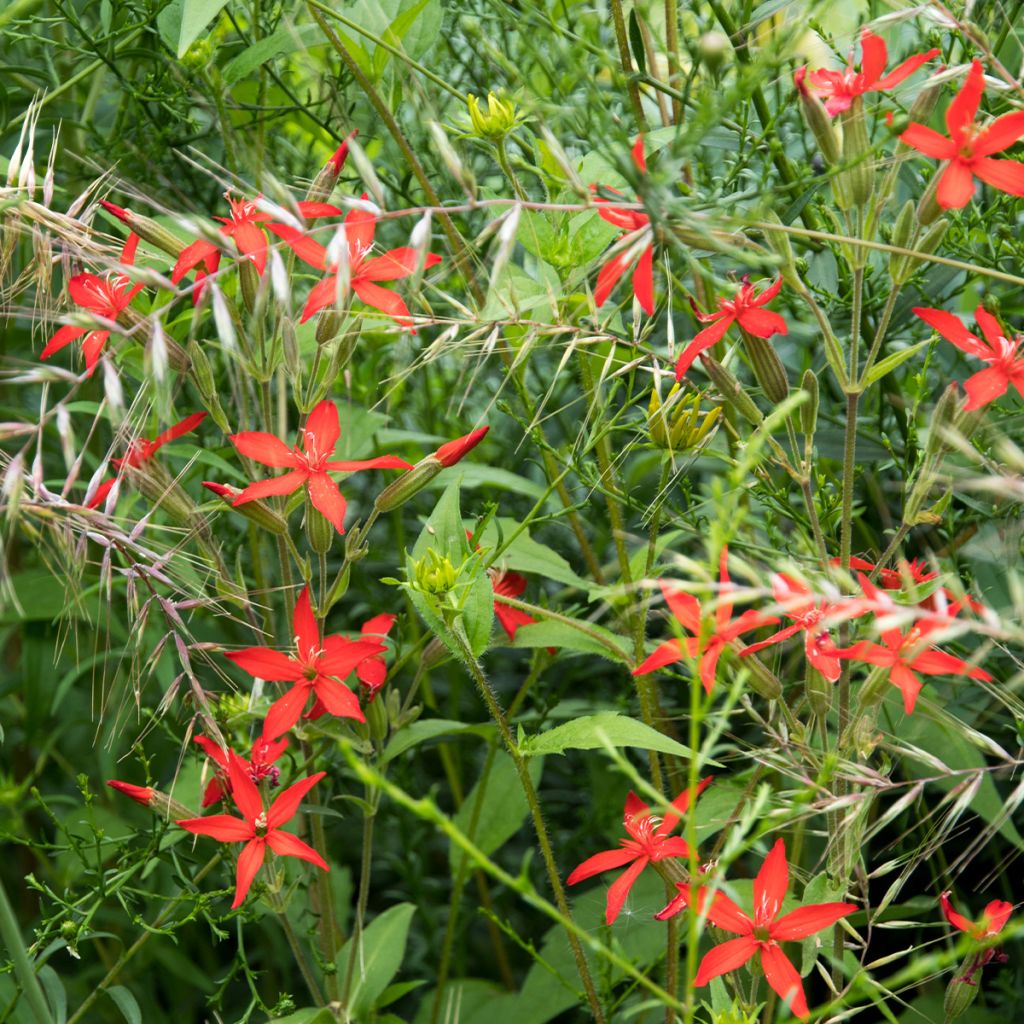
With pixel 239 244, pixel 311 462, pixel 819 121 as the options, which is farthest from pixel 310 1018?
pixel 819 121

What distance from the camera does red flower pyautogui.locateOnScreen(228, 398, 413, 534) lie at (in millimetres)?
579

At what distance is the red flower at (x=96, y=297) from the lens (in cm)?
60

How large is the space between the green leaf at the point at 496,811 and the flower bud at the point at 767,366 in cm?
33

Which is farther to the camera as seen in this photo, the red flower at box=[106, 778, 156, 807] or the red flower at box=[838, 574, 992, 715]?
the red flower at box=[106, 778, 156, 807]

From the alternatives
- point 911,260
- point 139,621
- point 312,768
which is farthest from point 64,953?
point 911,260

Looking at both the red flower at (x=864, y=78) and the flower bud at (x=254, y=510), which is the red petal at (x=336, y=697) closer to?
the flower bud at (x=254, y=510)

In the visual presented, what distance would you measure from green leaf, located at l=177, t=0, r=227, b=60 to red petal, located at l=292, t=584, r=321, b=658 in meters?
0.28

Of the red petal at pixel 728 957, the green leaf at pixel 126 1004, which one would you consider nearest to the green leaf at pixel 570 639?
the red petal at pixel 728 957

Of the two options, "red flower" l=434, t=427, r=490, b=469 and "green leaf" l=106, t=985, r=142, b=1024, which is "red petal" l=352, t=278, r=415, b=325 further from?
"green leaf" l=106, t=985, r=142, b=1024

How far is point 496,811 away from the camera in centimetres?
86

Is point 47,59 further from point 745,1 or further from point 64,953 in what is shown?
point 64,953

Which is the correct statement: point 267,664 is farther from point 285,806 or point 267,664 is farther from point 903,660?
point 903,660

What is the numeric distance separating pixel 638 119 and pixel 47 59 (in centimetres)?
49

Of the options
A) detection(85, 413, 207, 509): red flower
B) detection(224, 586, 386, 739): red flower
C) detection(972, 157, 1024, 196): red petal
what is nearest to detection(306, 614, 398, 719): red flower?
detection(224, 586, 386, 739): red flower
